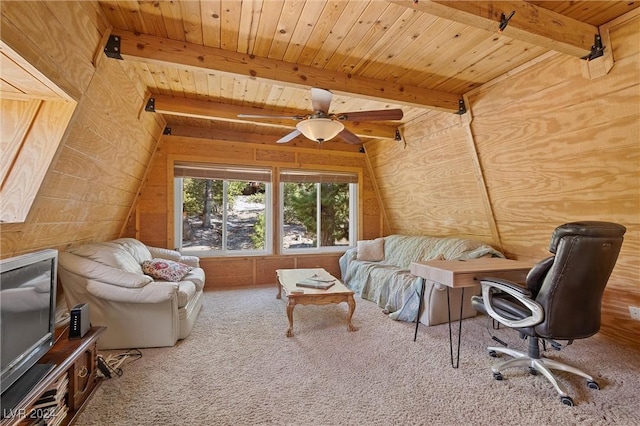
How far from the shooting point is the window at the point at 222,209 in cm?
441

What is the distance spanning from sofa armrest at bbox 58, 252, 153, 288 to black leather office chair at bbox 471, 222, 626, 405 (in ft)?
9.44

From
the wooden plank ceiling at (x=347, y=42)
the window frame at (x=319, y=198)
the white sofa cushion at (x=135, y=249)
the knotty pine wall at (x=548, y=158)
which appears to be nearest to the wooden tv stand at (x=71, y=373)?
the white sofa cushion at (x=135, y=249)

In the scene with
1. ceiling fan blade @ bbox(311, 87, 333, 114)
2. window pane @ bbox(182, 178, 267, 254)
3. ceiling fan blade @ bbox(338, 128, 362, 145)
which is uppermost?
ceiling fan blade @ bbox(311, 87, 333, 114)

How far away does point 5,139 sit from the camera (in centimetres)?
182

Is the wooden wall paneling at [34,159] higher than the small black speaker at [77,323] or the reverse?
higher

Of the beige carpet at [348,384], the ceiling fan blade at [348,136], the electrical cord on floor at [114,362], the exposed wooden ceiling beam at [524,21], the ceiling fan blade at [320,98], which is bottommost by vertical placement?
the beige carpet at [348,384]

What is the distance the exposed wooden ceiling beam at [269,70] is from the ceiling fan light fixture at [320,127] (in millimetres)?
410

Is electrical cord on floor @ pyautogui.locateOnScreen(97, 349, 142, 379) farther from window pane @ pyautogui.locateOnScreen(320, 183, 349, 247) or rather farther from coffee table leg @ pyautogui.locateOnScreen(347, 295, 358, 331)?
window pane @ pyautogui.locateOnScreen(320, 183, 349, 247)

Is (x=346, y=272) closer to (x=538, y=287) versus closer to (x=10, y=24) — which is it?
(x=538, y=287)

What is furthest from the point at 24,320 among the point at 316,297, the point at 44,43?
the point at 316,297

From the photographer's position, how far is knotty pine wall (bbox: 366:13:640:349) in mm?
1978

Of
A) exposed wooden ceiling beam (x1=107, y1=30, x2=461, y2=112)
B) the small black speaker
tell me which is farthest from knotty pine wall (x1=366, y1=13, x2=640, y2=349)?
the small black speaker

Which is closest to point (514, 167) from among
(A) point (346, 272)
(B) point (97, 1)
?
(A) point (346, 272)

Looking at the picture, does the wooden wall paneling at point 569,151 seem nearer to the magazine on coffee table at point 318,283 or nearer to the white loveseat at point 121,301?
the magazine on coffee table at point 318,283
